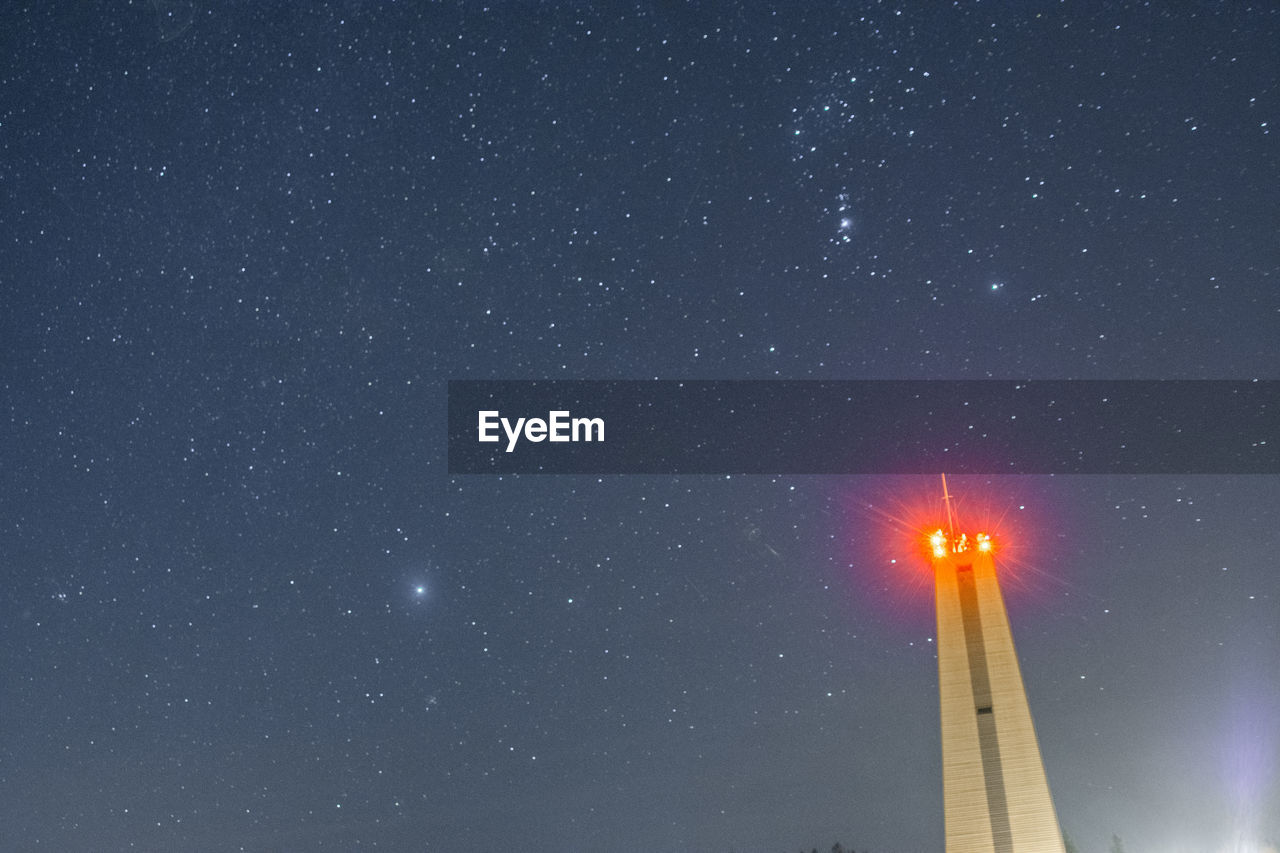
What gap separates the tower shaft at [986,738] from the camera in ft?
185

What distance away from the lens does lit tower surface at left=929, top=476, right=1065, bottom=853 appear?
185 ft

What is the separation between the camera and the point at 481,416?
1144 inches

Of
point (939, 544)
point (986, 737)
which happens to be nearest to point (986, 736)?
point (986, 737)

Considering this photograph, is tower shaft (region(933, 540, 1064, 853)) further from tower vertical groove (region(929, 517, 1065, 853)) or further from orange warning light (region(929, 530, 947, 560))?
orange warning light (region(929, 530, 947, 560))

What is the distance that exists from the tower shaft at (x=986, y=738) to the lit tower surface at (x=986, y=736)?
5 centimetres

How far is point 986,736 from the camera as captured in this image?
58.5 m

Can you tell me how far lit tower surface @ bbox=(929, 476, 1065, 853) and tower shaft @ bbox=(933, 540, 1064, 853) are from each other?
51 millimetres

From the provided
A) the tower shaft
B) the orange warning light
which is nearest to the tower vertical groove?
the tower shaft

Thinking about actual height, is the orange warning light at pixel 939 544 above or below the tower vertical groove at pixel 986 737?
above

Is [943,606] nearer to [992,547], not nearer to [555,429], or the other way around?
[992,547]

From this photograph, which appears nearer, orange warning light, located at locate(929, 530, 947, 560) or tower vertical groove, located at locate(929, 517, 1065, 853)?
tower vertical groove, located at locate(929, 517, 1065, 853)

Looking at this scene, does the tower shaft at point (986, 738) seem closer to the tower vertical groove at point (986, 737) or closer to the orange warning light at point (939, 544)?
the tower vertical groove at point (986, 737)

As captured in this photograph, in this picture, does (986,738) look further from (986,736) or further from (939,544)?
(939,544)

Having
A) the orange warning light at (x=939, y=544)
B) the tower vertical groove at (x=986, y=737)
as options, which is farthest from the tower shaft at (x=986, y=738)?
the orange warning light at (x=939, y=544)
